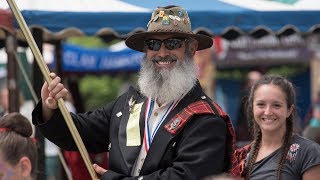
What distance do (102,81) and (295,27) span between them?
14.7 m

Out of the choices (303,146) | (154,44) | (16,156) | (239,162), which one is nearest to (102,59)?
(239,162)

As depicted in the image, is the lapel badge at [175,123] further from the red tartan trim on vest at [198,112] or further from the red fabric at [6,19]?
the red fabric at [6,19]

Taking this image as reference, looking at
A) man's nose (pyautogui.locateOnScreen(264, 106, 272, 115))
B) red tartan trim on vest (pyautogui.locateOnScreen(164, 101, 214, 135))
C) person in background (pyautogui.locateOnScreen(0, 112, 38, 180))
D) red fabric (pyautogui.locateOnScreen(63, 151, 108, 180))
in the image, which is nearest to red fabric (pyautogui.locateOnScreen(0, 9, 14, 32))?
red fabric (pyautogui.locateOnScreen(63, 151, 108, 180))

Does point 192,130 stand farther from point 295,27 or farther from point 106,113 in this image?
point 295,27

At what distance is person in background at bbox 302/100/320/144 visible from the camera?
7.41 metres

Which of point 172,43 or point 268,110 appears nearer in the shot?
point 172,43

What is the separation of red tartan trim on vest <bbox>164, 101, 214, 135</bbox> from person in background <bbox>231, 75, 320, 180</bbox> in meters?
0.37

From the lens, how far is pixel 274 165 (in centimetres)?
416

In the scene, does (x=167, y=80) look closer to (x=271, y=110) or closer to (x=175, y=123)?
(x=175, y=123)

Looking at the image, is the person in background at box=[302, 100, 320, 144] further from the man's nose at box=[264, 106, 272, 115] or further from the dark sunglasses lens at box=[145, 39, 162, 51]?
the dark sunglasses lens at box=[145, 39, 162, 51]

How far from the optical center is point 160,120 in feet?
13.0

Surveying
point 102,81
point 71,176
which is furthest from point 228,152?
point 102,81

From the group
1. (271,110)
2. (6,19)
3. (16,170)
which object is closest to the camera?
(16,170)

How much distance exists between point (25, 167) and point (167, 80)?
93 centimetres
